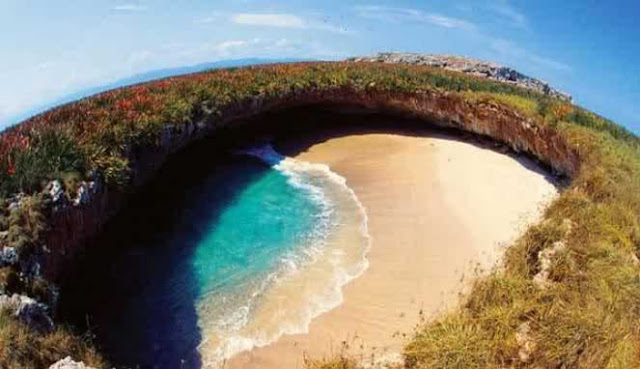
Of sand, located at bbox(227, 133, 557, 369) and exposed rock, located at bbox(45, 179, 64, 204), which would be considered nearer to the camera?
exposed rock, located at bbox(45, 179, 64, 204)

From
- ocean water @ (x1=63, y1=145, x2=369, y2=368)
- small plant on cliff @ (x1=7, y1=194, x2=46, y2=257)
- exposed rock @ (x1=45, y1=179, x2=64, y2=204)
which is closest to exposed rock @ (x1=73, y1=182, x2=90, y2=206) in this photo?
exposed rock @ (x1=45, y1=179, x2=64, y2=204)

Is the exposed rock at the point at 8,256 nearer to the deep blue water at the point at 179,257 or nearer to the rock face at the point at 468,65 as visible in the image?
the deep blue water at the point at 179,257

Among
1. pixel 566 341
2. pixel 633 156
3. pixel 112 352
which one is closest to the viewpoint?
pixel 566 341

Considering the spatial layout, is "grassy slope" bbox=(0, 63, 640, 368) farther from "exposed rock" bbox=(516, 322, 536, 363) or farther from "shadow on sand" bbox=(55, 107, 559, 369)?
"shadow on sand" bbox=(55, 107, 559, 369)

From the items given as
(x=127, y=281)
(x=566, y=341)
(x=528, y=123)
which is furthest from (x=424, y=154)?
(x=566, y=341)

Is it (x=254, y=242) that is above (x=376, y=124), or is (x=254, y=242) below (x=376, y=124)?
below

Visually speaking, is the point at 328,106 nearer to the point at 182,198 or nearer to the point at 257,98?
the point at 257,98
